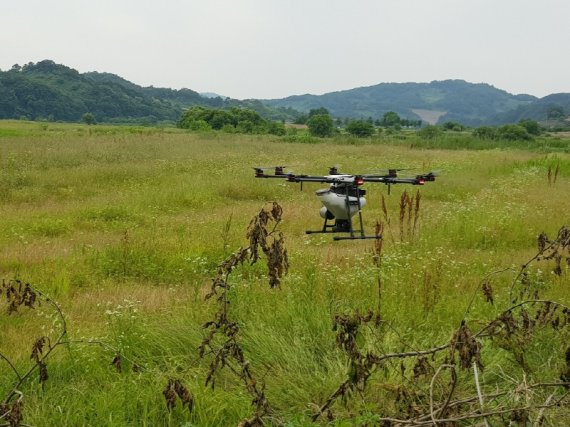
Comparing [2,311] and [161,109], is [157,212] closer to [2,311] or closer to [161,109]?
[2,311]

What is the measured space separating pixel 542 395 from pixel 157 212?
949cm

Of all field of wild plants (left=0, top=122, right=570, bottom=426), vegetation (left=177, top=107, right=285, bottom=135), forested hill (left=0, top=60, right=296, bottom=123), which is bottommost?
field of wild plants (left=0, top=122, right=570, bottom=426)

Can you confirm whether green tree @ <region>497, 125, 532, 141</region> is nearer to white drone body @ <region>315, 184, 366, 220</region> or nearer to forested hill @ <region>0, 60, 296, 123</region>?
white drone body @ <region>315, 184, 366, 220</region>

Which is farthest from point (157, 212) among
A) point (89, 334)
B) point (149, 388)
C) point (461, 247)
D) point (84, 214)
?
point (149, 388)

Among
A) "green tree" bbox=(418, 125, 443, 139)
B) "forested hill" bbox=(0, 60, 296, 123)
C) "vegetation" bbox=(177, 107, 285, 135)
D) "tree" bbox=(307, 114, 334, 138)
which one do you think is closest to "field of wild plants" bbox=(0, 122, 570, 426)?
"green tree" bbox=(418, 125, 443, 139)

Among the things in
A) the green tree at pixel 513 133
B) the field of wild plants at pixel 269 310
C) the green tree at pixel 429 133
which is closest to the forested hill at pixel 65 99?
the green tree at pixel 429 133

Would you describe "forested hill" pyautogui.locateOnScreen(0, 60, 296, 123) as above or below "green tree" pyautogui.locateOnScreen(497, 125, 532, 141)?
above

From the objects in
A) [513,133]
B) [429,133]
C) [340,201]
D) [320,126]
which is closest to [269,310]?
[340,201]

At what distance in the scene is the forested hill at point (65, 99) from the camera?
11331 cm

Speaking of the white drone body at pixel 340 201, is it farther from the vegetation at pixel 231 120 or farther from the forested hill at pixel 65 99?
the forested hill at pixel 65 99

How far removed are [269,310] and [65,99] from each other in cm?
12707

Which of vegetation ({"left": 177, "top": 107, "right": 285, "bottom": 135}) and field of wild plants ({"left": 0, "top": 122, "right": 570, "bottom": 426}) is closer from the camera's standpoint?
field of wild plants ({"left": 0, "top": 122, "right": 570, "bottom": 426})

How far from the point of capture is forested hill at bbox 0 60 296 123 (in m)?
113

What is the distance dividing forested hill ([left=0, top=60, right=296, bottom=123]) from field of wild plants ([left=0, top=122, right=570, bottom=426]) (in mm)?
107901
